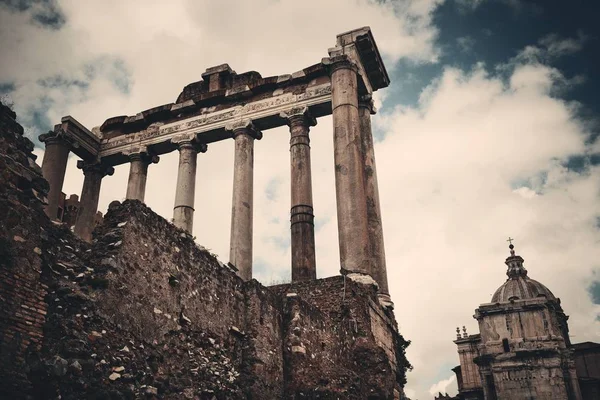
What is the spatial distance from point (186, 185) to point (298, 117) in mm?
5037

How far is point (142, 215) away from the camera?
7980 mm

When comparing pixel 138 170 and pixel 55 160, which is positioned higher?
pixel 138 170

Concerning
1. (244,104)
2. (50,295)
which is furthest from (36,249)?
(244,104)

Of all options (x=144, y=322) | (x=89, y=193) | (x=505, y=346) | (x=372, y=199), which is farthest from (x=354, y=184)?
(x=505, y=346)

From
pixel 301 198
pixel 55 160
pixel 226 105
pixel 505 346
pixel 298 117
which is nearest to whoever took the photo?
pixel 301 198

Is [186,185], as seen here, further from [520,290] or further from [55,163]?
[520,290]

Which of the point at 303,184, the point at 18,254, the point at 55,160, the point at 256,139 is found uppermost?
the point at 256,139

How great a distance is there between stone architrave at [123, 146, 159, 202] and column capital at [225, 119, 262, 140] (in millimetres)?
4065

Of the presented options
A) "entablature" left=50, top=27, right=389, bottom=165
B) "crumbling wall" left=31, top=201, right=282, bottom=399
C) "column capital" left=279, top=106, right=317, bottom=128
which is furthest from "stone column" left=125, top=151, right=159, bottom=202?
"crumbling wall" left=31, top=201, right=282, bottom=399

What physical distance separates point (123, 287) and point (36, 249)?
1.34 meters

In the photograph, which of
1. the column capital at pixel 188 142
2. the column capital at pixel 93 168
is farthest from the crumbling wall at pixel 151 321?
the column capital at pixel 93 168

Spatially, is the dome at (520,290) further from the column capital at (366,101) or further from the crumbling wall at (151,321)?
the crumbling wall at (151,321)

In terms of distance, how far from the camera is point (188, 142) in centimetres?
2122

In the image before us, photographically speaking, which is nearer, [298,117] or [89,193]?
[298,117]
